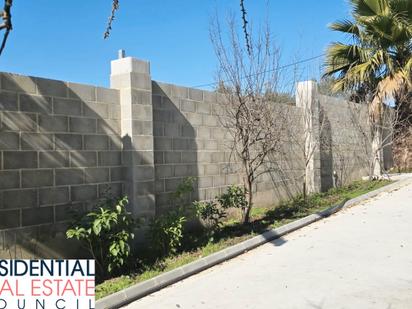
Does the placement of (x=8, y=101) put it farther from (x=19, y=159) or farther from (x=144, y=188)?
(x=144, y=188)

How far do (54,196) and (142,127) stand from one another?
5.92 ft

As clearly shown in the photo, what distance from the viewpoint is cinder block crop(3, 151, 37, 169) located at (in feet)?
18.3

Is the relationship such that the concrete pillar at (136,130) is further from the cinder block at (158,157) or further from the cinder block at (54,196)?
the cinder block at (54,196)

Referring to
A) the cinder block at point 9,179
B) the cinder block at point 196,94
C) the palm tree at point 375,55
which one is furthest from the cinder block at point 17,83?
the palm tree at point 375,55

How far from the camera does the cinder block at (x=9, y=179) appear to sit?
217 inches

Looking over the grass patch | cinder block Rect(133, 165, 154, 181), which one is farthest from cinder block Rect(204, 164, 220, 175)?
cinder block Rect(133, 165, 154, 181)

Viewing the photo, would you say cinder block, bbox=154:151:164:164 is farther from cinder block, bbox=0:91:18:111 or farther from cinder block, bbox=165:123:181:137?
cinder block, bbox=0:91:18:111

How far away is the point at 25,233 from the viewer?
18.8 ft

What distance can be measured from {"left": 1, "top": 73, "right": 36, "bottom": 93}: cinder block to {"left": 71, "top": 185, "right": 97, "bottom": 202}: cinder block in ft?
4.62

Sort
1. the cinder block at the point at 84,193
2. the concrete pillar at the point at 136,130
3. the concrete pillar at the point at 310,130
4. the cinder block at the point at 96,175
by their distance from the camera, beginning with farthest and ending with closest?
the concrete pillar at the point at 310,130 → the concrete pillar at the point at 136,130 → the cinder block at the point at 96,175 → the cinder block at the point at 84,193

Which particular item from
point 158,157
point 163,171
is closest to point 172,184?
point 163,171

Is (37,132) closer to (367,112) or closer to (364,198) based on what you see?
(364,198)

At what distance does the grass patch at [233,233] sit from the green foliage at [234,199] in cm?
39

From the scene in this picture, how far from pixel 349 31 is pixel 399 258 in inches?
430
